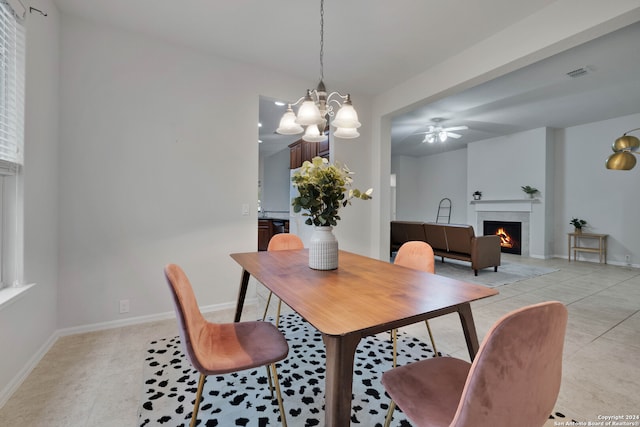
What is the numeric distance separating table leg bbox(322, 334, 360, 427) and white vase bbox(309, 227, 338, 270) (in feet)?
2.53

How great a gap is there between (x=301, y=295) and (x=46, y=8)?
2.77m

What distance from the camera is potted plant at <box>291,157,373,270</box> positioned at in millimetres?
1620

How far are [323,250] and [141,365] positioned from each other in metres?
1.47

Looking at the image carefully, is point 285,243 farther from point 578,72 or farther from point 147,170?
point 578,72

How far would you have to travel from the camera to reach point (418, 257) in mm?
2043

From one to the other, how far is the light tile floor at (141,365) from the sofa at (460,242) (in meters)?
1.31

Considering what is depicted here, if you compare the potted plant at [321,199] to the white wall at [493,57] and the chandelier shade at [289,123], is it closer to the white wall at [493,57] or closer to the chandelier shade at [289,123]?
the chandelier shade at [289,123]

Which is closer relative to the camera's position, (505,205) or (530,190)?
(530,190)

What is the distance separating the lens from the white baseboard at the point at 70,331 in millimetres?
1604

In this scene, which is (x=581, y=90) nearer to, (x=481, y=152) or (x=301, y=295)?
(x=481, y=152)

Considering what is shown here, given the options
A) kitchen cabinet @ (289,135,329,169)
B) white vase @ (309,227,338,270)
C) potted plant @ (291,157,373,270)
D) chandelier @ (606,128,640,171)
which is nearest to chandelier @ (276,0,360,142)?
potted plant @ (291,157,373,270)

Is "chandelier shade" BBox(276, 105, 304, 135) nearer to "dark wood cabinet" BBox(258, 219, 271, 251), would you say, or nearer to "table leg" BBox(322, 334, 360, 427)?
"table leg" BBox(322, 334, 360, 427)

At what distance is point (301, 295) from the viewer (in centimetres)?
119

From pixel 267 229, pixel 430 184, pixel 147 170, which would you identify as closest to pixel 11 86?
pixel 147 170
